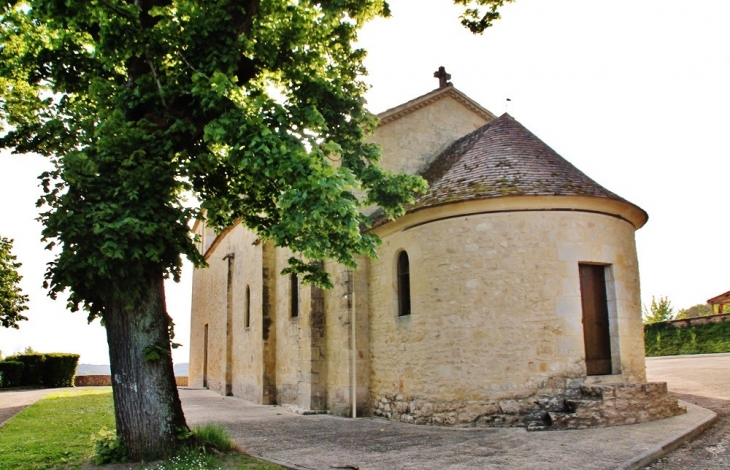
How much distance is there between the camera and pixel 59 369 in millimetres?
29266

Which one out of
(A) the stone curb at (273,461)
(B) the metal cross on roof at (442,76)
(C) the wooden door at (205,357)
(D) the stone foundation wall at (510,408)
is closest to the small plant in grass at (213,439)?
(A) the stone curb at (273,461)

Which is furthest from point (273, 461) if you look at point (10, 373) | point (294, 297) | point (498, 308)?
point (10, 373)

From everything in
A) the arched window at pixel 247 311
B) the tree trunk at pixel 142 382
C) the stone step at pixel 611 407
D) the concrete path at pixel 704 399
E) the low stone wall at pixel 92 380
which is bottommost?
the low stone wall at pixel 92 380

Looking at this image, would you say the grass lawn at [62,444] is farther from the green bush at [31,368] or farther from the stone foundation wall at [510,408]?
the green bush at [31,368]

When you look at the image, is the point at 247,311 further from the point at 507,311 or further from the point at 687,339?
the point at 687,339

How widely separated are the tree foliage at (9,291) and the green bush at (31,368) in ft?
5.34

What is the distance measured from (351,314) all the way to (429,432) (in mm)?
4029

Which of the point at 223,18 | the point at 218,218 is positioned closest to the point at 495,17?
the point at 223,18

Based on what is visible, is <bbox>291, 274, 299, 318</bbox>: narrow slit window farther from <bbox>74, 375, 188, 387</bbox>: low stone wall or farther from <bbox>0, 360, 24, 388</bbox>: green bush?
<bbox>74, 375, 188, 387</bbox>: low stone wall

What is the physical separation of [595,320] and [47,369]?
88.5ft

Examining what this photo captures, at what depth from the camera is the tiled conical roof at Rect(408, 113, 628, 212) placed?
38.4 feet

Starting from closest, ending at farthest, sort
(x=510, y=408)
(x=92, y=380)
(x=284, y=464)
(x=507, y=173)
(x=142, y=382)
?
(x=284, y=464) → (x=142, y=382) → (x=510, y=408) → (x=507, y=173) → (x=92, y=380)

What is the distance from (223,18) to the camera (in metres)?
8.47

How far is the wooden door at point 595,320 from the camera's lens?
38.5ft
